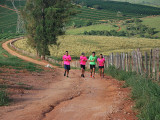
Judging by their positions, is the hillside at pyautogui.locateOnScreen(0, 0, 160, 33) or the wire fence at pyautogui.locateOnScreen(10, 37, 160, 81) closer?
the wire fence at pyautogui.locateOnScreen(10, 37, 160, 81)

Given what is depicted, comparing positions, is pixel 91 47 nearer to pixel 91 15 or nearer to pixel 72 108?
pixel 72 108

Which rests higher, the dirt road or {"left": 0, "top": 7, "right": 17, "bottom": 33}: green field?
{"left": 0, "top": 7, "right": 17, "bottom": 33}: green field

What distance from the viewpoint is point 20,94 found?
38.1 feet

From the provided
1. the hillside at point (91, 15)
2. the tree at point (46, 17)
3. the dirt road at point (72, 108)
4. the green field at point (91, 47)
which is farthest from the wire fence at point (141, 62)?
the hillside at point (91, 15)

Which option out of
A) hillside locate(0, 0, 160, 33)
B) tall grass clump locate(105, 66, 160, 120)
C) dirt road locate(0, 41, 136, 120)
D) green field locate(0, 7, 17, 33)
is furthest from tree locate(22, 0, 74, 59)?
green field locate(0, 7, 17, 33)

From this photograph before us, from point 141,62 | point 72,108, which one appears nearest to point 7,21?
point 141,62

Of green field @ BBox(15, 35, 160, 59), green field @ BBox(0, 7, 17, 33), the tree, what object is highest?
green field @ BBox(0, 7, 17, 33)

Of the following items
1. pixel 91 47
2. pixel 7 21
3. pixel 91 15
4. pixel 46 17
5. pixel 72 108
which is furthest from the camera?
pixel 91 15

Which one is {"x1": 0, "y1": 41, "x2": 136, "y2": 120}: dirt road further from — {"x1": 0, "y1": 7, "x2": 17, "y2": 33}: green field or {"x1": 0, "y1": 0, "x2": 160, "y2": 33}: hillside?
{"x1": 0, "y1": 7, "x2": 17, "y2": 33}: green field

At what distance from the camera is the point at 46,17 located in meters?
39.5

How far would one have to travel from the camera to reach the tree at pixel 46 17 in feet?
128

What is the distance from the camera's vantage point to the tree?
38.9 m

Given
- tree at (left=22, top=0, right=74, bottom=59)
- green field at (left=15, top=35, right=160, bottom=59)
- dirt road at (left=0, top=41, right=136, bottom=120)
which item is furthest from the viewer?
green field at (left=15, top=35, right=160, bottom=59)

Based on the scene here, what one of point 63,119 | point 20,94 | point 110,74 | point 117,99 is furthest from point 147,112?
point 110,74
